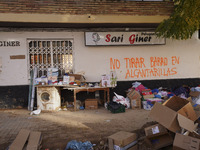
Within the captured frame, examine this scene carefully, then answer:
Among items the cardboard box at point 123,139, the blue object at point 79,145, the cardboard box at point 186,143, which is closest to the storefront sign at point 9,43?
the blue object at point 79,145

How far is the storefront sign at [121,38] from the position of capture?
7992 mm

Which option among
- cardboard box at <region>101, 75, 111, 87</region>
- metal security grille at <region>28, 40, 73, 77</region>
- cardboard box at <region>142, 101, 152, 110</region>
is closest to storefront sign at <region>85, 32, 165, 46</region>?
metal security grille at <region>28, 40, 73, 77</region>

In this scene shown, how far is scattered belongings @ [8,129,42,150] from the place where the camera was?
3.48m

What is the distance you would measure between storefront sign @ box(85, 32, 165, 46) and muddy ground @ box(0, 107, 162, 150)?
2.91 metres

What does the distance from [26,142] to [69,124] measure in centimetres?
176

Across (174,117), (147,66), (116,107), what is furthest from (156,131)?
(147,66)

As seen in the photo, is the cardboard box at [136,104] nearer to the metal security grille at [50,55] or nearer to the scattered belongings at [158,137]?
the metal security grille at [50,55]

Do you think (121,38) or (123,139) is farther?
(121,38)

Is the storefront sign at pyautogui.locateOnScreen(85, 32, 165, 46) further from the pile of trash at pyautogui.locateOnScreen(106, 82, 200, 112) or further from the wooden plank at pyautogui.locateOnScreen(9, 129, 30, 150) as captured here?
the wooden plank at pyautogui.locateOnScreen(9, 129, 30, 150)

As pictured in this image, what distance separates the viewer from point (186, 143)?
9.84 feet

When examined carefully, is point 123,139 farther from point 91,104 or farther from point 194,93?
point 194,93

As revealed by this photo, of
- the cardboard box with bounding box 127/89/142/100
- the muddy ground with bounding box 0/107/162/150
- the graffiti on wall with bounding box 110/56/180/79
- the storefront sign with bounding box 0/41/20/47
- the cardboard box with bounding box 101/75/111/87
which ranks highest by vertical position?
the storefront sign with bounding box 0/41/20/47

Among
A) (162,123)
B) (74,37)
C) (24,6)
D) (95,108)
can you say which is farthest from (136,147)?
(24,6)

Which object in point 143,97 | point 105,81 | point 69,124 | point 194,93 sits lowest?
point 69,124
